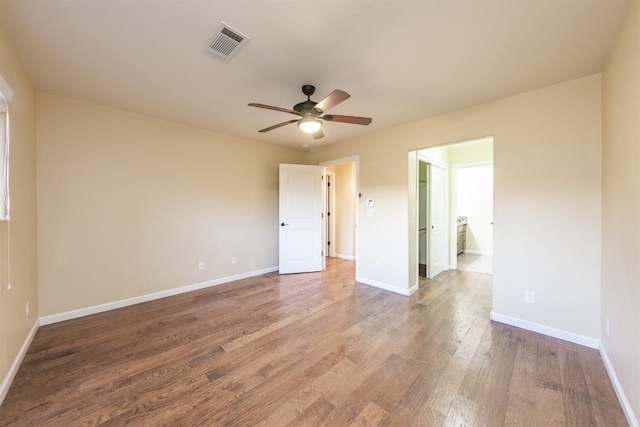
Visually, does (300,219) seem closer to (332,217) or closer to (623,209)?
(332,217)

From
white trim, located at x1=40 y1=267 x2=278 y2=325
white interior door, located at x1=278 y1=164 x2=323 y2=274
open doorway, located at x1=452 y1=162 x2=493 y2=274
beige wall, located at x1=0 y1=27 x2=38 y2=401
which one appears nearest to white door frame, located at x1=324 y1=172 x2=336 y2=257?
white interior door, located at x1=278 y1=164 x2=323 y2=274

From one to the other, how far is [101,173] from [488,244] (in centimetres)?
800

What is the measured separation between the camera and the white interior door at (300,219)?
4.59 m

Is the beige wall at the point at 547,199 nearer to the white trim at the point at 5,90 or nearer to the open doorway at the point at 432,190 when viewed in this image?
the open doorway at the point at 432,190

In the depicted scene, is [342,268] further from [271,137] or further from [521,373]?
[521,373]

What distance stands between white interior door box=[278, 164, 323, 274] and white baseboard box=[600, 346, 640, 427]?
12.1 ft

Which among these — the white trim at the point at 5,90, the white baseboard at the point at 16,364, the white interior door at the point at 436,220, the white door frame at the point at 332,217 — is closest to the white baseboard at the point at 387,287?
the white interior door at the point at 436,220

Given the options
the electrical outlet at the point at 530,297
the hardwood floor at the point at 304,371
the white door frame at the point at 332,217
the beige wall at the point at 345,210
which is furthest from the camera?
the white door frame at the point at 332,217

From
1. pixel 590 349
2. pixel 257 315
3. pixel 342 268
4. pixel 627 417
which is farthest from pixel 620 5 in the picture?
pixel 342 268

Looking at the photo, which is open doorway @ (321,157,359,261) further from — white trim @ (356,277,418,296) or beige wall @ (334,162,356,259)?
white trim @ (356,277,418,296)

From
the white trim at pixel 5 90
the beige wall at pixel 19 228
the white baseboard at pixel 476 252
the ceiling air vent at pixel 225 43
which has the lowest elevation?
the white baseboard at pixel 476 252

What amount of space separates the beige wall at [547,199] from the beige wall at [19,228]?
4147mm

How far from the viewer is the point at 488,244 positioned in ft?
21.2

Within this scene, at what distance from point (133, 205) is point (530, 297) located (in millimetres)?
4729
